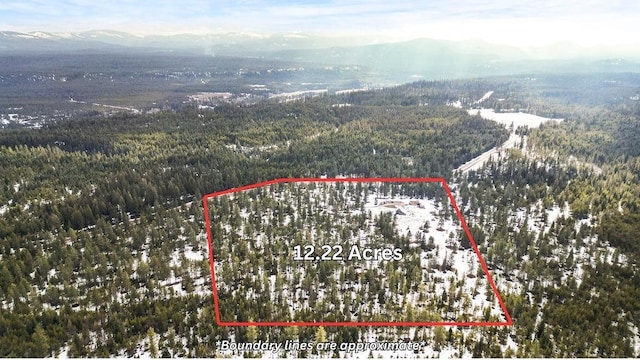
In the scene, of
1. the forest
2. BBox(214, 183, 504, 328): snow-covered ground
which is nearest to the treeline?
the forest

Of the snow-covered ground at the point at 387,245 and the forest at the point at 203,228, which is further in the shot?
the snow-covered ground at the point at 387,245

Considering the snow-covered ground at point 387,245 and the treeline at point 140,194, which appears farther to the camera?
the snow-covered ground at point 387,245

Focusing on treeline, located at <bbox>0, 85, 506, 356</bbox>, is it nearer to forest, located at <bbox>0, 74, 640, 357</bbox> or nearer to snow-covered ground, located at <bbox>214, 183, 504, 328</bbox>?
forest, located at <bbox>0, 74, 640, 357</bbox>

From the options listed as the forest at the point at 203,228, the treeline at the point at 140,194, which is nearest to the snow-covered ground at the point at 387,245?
the forest at the point at 203,228

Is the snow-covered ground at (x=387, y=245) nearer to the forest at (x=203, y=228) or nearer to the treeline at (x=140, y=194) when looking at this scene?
the forest at (x=203, y=228)

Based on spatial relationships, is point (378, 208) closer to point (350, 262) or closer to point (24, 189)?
point (350, 262)

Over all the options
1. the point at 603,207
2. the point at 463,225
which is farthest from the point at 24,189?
the point at 603,207

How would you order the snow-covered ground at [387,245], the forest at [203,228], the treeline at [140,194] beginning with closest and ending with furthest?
the forest at [203,228], the treeline at [140,194], the snow-covered ground at [387,245]

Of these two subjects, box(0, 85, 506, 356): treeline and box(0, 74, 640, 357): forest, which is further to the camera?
box(0, 85, 506, 356): treeline

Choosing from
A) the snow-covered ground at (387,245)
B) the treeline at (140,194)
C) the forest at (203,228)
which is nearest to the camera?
the forest at (203,228)
